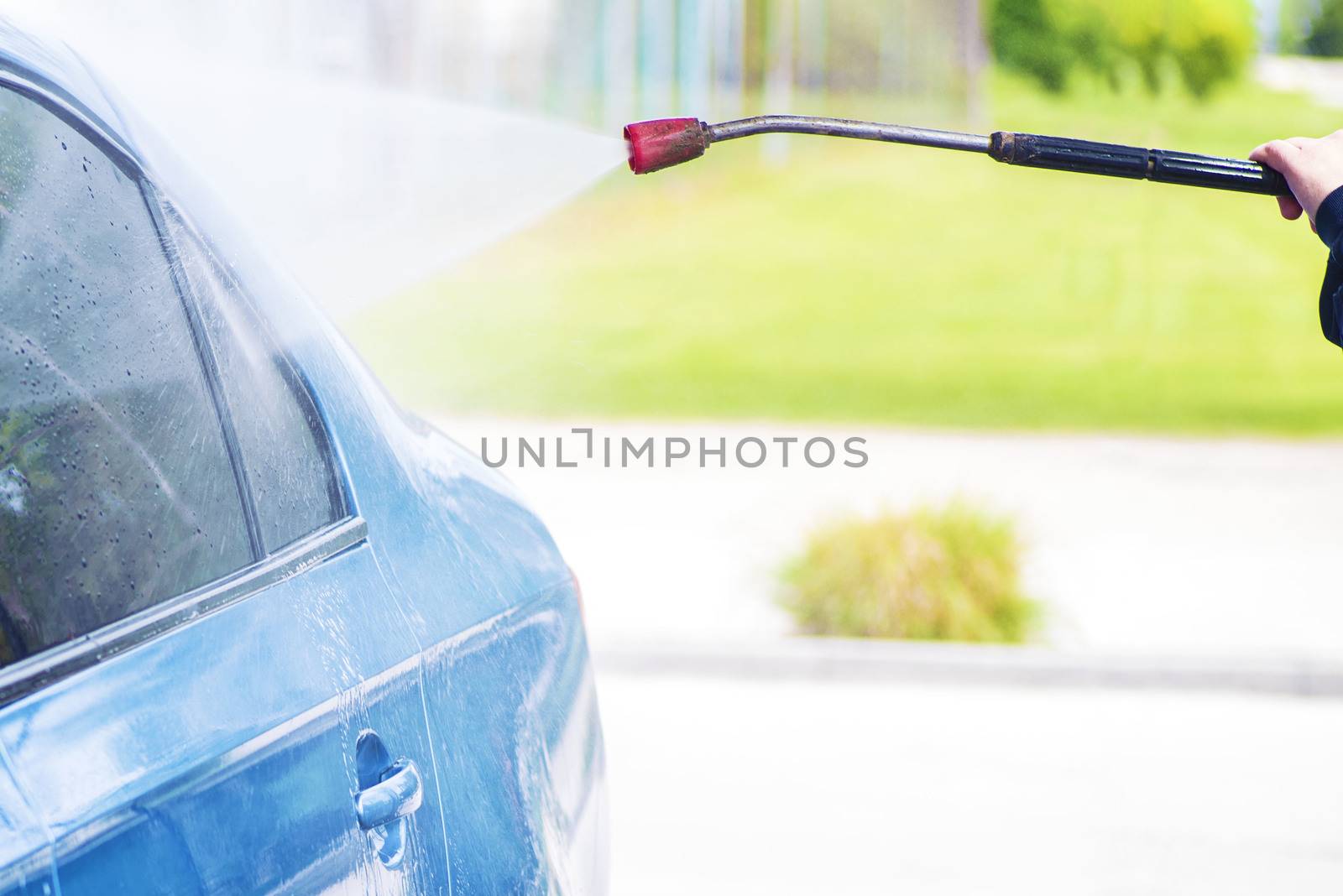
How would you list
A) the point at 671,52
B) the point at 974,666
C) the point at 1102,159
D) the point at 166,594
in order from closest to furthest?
the point at 166,594
the point at 1102,159
the point at 974,666
the point at 671,52

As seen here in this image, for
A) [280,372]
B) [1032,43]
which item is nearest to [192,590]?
[280,372]

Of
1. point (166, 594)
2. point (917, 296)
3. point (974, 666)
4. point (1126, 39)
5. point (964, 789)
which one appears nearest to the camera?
point (166, 594)

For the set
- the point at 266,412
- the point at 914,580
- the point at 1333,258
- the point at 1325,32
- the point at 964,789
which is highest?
the point at 1325,32

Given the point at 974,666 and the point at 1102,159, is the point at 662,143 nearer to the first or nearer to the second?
the point at 1102,159

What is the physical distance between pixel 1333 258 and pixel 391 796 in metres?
1.18

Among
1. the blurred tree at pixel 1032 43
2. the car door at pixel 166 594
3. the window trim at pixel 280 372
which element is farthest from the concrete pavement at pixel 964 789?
the blurred tree at pixel 1032 43

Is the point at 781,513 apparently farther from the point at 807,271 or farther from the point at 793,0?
the point at 793,0

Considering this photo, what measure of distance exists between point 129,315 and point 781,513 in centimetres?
669

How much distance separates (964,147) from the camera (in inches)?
62.3

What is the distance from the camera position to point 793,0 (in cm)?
1167

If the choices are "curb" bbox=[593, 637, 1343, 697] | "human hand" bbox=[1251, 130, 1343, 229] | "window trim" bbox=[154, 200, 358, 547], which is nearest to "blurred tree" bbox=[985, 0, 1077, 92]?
"curb" bbox=[593, 637, 1343, 697]

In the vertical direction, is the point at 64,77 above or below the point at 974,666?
above

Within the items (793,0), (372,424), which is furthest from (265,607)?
(793,0)

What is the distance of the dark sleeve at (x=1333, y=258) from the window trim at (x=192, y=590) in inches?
43.7
